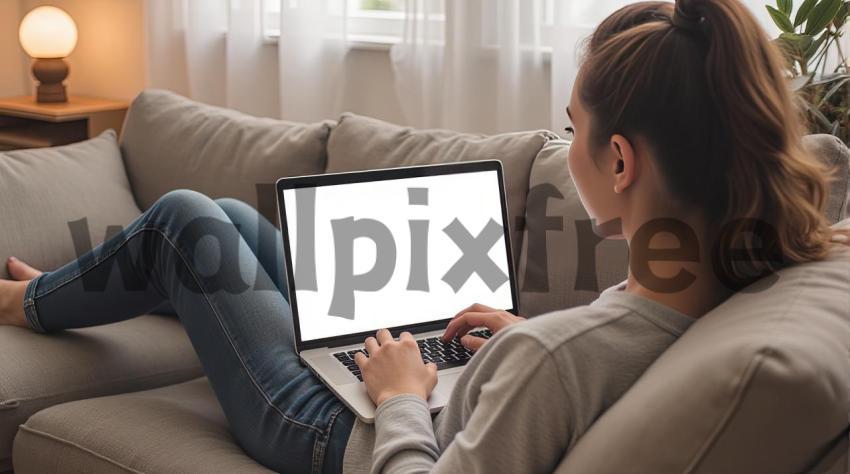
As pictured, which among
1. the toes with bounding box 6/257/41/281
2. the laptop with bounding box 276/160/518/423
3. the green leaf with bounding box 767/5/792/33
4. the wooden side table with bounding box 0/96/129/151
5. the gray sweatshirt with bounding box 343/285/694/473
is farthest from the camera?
the wooden side table with bounding box 0/96/129/151

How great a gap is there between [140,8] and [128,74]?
25 centimetres

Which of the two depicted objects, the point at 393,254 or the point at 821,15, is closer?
the point at 393,254

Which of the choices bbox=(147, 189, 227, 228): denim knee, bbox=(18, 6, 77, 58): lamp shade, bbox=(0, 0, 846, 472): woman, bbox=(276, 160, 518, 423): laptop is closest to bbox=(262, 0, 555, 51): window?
bbox=(18, 6, 77, 58): lamp shade

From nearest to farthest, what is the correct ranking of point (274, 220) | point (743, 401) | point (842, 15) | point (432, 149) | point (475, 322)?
point (743, 401)
point (475, 322)
point (842, 15)
point (432, 149)
point (274, 220)

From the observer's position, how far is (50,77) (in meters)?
Result: 3.39

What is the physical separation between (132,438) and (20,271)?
722 millimetres

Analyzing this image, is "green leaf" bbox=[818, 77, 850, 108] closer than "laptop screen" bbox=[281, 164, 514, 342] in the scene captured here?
No

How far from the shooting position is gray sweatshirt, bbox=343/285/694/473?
88cm

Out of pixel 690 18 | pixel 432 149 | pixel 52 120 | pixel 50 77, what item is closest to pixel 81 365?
pixel 432 149

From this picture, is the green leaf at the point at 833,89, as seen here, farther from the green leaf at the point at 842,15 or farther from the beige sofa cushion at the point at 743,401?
the beige sofa cushion at the point at 743,401

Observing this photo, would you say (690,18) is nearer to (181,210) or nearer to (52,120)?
(181,210)

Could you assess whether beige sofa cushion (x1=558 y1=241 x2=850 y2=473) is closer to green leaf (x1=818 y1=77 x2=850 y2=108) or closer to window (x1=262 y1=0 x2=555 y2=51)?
green leaf (x1=818 y1=77 x2=850 y2=108)

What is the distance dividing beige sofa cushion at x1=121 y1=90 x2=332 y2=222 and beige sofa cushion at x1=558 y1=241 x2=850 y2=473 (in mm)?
1462

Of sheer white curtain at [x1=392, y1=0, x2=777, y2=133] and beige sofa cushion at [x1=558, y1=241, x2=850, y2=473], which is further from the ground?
sheer white curtain at [x1=392, y1=0, x2=777, y2=133]
